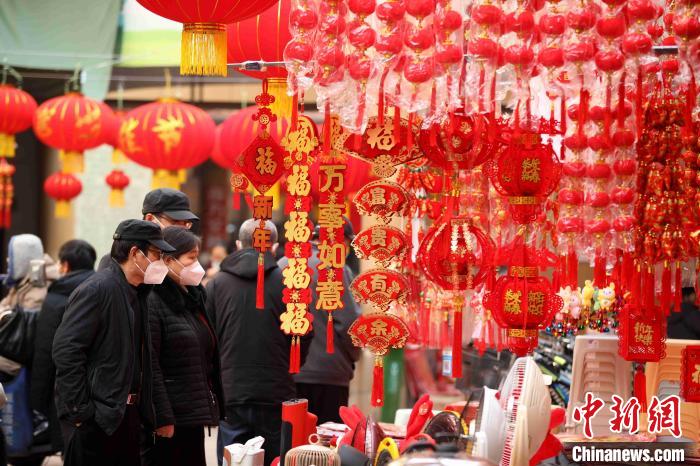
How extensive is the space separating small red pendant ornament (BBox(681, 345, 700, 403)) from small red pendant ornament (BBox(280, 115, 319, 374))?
186 centimetres

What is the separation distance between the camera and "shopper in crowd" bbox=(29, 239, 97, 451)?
800 centimetres

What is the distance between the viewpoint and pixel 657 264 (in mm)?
5328

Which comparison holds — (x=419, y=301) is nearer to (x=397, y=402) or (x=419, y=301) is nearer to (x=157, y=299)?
(x=157, y=299)

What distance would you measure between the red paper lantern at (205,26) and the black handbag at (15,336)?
3441 millimetres

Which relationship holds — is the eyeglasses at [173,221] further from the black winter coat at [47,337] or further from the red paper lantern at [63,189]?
the red paper lantern at [63,189]

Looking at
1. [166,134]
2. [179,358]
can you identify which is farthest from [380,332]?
[166,134]

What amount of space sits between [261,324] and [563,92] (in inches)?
118

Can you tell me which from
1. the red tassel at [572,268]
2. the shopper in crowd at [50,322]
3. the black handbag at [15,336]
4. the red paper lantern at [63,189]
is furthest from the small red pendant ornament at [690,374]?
the red paper lantern at [63,189]

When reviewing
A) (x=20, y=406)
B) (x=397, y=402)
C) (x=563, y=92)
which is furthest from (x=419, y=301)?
(x=397, y=402)

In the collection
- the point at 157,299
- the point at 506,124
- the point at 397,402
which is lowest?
the point at 397,402

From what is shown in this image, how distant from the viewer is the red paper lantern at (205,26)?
16.5 feet

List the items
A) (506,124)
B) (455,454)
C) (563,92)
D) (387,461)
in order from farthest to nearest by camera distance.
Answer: (506,124) → (563,92) → (387,461) → (455,454)

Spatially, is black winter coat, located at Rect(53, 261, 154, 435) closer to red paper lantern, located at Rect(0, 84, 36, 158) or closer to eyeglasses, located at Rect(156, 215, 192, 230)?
eyeglasses, located at Rect(156, 215, 192, 230)

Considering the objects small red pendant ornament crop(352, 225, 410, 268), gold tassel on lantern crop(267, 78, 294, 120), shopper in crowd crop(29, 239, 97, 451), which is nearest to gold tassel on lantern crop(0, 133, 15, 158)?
shopper in crowd crop(29, 239, 97, 451)
